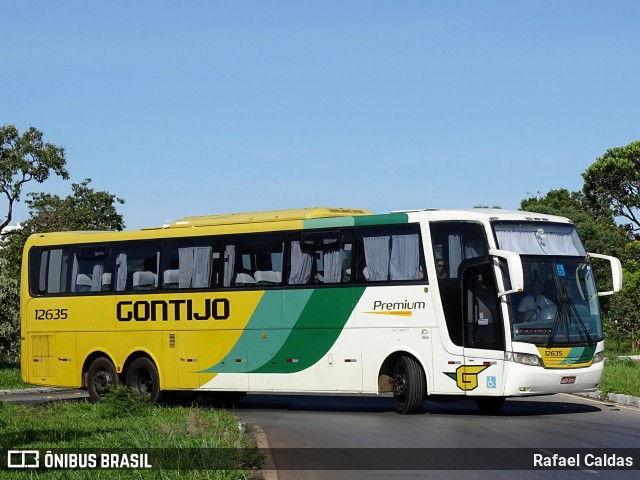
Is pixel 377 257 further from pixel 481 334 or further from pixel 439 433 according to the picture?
pixel 439 433

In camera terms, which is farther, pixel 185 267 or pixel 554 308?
pixel 185 267

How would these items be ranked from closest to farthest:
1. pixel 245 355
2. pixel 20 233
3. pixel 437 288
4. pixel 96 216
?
pixel 437 288
pixel 245 355
pixel 20 233
pixel 96 216

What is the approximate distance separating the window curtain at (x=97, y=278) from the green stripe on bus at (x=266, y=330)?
3937mm

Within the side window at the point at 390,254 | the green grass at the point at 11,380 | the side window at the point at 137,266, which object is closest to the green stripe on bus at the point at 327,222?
the side window at the point at 390,254

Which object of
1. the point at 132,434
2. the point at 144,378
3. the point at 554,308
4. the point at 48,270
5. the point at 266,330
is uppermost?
the point at 48,270

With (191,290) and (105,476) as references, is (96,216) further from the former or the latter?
(105,476)

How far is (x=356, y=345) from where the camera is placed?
70.7ft

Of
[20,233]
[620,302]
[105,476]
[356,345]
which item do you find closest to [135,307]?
[356,345]

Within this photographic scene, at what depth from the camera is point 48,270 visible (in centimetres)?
2681

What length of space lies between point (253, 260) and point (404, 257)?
352cm

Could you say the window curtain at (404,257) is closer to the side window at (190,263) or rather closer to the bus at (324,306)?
the bus at (324,306)

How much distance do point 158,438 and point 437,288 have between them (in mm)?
7179

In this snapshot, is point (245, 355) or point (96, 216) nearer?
point (245, 355)

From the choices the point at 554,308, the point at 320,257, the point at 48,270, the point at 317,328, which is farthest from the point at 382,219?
the point at 48,270
